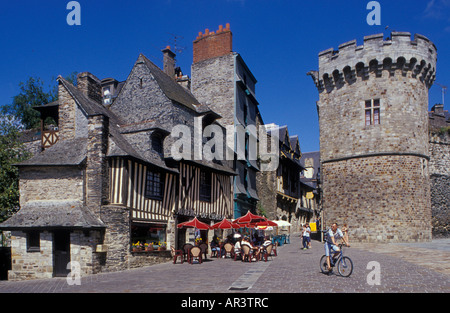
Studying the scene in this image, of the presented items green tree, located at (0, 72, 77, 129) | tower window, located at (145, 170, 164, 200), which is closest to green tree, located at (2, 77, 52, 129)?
green tree, located at (0, 72, 77, 129)

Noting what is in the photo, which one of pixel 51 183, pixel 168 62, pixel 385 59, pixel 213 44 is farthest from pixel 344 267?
pixel 213 44

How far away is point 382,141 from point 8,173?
65.5 ft

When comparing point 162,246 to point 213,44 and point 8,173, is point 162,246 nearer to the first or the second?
point 8,173

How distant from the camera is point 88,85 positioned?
19.8 m

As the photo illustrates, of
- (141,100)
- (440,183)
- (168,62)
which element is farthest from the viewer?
(440,183)

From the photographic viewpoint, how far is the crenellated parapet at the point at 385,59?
23672mm

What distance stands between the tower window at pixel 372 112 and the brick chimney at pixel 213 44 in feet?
32.1

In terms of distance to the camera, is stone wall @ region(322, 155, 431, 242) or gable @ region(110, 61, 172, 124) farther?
stone wall @ region(322, 155, 431, 242)

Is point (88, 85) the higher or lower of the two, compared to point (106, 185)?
higher

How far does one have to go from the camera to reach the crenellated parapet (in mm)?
23672

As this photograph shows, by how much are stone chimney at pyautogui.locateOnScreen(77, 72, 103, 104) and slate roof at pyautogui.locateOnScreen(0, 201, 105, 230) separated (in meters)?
6.30

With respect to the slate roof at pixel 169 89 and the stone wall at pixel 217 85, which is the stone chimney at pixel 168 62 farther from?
the slate roof at pixel 169 89

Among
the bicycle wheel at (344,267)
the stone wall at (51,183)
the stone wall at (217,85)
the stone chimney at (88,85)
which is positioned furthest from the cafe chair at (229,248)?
the stone wall at (217,85)

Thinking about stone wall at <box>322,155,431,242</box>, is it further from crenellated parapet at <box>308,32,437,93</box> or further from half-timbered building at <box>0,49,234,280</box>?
half-timbered building at <box>0,49,234,280</box>
